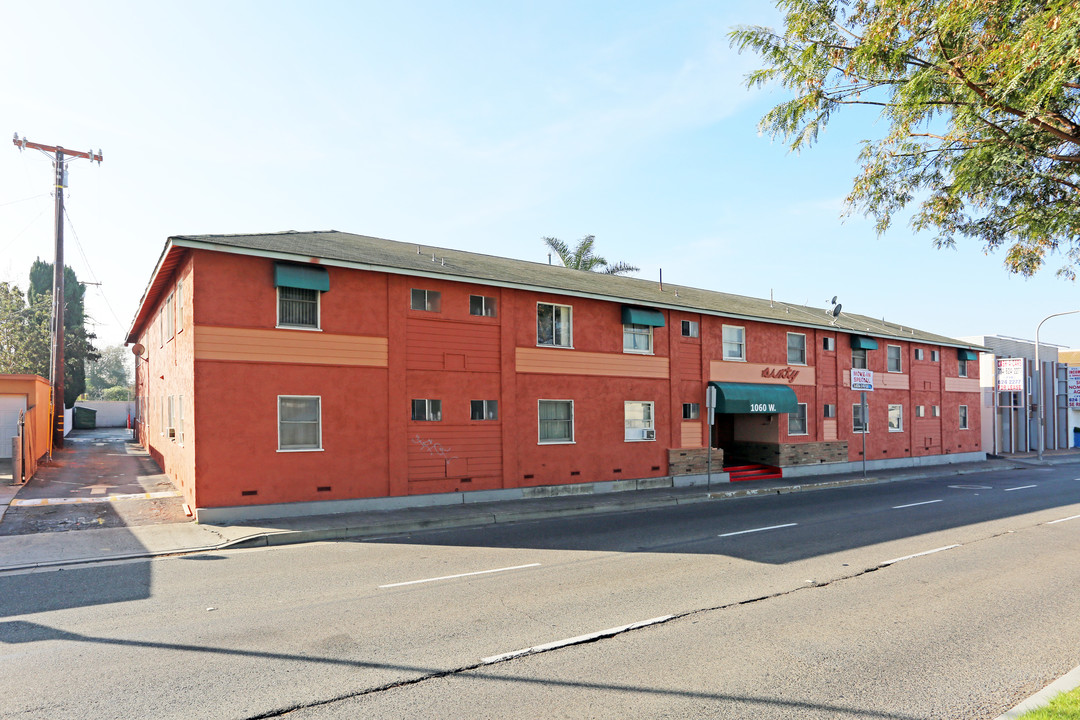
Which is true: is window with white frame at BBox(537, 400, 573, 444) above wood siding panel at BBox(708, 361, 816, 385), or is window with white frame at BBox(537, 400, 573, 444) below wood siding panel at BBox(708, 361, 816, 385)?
below

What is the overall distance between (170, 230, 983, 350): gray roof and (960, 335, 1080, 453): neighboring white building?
33.1 ft

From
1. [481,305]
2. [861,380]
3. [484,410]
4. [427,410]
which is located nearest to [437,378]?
[427,410]

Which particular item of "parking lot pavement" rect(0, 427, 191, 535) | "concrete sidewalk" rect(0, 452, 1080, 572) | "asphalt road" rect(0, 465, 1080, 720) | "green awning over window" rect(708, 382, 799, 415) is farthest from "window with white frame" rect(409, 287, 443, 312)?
"green awning over window" rect(708, 382, 799, 415)

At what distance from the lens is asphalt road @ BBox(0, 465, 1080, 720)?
5.46 metres

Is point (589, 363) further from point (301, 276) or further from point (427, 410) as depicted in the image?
point (301, 276)

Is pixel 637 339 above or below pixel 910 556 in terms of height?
above

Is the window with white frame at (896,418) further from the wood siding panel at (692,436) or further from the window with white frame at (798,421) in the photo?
the wood siding panel at (692,436)

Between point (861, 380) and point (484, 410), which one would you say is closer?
point (484, 410)

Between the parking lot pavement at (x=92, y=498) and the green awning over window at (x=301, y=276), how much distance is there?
227 inches

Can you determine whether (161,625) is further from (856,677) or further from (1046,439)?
(1046,439)

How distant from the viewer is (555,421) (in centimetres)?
1941

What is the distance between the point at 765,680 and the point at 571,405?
14.0 metres

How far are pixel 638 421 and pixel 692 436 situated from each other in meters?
2.69

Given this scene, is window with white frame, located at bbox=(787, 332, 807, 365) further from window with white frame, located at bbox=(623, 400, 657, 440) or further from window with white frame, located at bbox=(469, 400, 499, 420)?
window with white frame, located at bbox=(469, 400, 499, 420)
